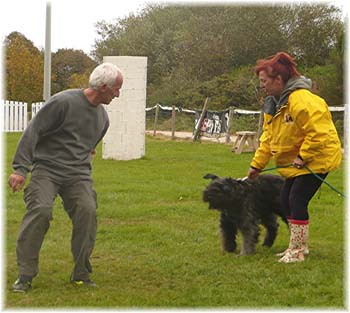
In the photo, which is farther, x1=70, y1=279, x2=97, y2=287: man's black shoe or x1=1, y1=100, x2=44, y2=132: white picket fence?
x1=1, y1=100, x2=44, y2=132: white picket fence

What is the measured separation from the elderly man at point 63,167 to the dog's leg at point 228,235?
6.60 ft

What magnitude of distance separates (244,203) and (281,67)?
1.60 metres

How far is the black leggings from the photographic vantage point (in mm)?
6949

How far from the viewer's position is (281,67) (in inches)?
279

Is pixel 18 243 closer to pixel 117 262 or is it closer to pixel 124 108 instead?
pixel 117 262

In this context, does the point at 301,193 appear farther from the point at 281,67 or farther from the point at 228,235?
the point at 281,67

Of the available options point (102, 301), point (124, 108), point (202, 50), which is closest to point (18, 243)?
point (102, 301)

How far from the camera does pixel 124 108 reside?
19.5 m

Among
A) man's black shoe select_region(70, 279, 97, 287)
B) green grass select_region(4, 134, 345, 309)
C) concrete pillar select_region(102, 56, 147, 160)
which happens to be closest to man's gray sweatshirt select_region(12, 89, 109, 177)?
man's black shoe select_region(70, 279, 97, 287)

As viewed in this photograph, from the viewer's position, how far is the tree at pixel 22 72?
35.2m

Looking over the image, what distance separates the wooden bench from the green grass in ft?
31.2

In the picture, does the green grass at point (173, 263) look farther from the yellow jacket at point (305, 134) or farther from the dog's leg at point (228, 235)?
the yellow jacket at point (305, 134)

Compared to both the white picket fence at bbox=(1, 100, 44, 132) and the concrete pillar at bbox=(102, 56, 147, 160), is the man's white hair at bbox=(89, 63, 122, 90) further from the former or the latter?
the white picket fence at bbox=(1, 100, 44, 132)

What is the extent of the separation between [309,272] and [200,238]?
203 centimetres
